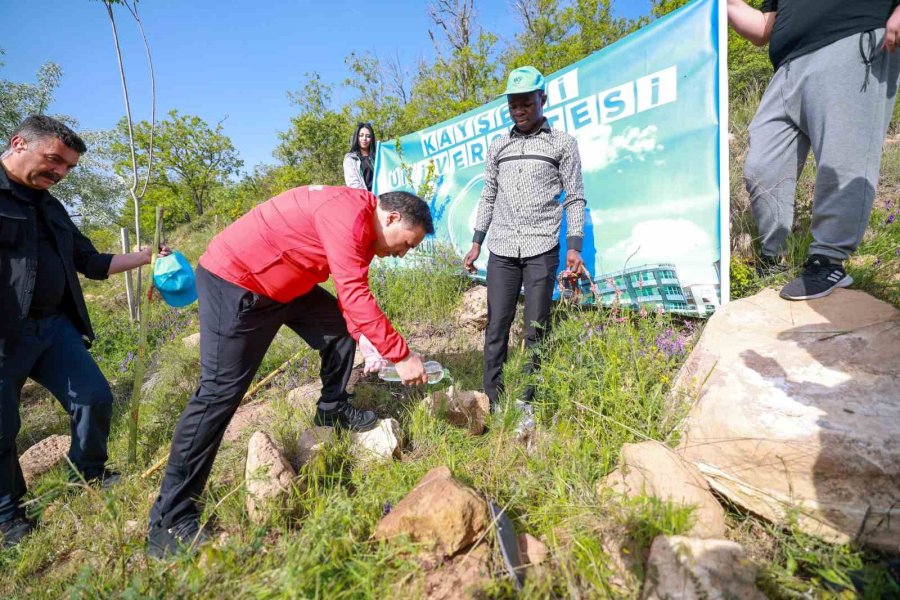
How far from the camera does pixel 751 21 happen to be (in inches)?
87.3

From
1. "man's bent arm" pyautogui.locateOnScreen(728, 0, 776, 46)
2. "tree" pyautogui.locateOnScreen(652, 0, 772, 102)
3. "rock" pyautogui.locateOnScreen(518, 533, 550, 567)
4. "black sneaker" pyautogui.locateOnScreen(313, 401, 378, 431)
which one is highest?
"tree" pyautogui.locateOnScreen(652, 0, 772, 102)

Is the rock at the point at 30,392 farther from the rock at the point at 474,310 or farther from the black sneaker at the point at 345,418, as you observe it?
the rock at the point at 474,310

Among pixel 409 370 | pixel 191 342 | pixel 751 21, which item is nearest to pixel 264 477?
pixel 409 370

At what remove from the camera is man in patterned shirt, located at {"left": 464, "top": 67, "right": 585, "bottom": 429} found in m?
2.28

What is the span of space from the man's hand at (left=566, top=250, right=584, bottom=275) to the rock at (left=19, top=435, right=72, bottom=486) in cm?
334

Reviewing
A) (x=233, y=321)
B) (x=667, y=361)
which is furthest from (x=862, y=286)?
(x=233, y=321)


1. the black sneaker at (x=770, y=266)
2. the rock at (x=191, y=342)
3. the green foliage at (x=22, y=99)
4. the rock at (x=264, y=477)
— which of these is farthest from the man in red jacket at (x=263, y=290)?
the green foliage at (x=22, y=99)

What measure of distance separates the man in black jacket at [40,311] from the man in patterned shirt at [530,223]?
7.60 feet

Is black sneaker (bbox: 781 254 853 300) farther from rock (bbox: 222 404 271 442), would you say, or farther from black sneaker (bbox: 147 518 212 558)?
rock (bbox: 222 404 271 442)

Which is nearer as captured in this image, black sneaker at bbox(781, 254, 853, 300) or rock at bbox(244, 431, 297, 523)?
rock at bbox(244, 431, 297, 523)

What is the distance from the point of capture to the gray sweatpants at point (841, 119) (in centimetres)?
177

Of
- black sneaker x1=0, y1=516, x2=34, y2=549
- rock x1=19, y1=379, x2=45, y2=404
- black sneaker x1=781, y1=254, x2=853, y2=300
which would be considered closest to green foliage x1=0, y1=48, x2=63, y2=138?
rock x1=19, y1=379, x2=45, y2=404

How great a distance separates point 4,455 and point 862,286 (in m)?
4.66

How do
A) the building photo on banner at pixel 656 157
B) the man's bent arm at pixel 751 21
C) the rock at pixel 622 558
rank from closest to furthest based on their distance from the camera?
the rock at pixel 622 558, the man's bent arm at pixel 751 21, the building photo on banner at pixel 656 157
